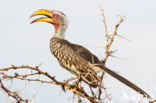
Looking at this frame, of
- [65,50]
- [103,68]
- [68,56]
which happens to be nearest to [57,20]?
[65,50]

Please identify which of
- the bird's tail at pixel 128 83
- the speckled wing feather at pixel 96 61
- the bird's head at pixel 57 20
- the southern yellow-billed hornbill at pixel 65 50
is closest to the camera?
the bird's tail at pixel 128 83

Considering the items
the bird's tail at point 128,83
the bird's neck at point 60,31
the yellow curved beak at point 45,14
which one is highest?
the yellow curved beak at point 45,14

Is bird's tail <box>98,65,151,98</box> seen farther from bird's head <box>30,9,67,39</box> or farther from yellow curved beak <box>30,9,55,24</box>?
bird's head <box>30,9,67,39</box>

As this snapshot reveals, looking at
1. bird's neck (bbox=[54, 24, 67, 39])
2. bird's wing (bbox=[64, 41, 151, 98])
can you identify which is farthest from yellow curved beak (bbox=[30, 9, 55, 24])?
bird's wing (bbox=[64, 41, 151, 98])

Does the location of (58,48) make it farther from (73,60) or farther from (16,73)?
(16,73)

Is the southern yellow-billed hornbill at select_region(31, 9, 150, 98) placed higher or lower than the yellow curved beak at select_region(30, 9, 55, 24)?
lower

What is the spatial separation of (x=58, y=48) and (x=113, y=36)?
6.82 ft

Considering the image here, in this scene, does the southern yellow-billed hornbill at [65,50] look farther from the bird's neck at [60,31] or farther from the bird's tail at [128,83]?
the bird's tail at [128,83]

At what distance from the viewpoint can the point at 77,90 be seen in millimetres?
3043

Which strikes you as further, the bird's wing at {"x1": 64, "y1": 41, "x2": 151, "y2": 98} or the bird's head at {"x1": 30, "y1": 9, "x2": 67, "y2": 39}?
the bird's head at {"x1": 30, "y1": 9, "x2": 67, "y2": 39}

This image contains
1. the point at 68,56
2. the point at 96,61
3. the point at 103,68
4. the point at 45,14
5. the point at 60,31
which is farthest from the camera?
the point at 60,31

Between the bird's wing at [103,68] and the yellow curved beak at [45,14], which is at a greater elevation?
the yellow curved beak at [45,14]

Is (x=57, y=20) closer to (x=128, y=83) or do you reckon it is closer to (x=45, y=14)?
(x=45, y=14)

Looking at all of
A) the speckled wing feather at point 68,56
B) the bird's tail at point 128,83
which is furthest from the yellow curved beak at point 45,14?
the bird's tail at point 128,83
